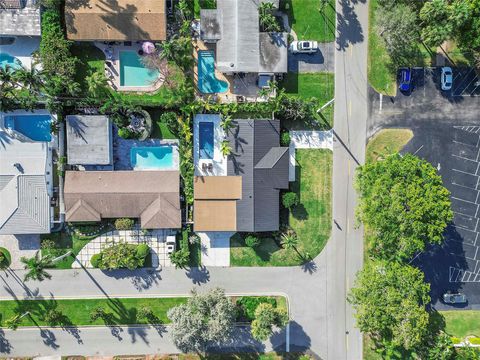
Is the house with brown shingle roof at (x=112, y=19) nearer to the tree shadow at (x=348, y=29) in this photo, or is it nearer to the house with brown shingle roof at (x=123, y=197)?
the house with brown shingle roof at (x=123, y=197)

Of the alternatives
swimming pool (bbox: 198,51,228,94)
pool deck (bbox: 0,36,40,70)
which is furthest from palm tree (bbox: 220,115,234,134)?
pool deck (bbox: 0,36,40,70)

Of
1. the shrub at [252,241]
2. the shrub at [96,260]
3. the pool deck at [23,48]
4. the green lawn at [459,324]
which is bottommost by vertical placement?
the green lawn at [459,324]

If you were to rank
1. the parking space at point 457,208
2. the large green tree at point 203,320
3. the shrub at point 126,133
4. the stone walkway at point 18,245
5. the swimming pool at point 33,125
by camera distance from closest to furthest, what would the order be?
the large green tree at point 203,320
the shrub at point 126,133
the swimming pool at point 33,125
the stone walkway at point 18,245
the parking space at point 457,208

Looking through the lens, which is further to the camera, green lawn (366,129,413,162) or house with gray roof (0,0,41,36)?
green lawn (366,129,413,162)

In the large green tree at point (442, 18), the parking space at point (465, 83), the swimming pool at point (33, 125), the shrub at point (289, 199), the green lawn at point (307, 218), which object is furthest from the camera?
the parking space at point (465, 83)

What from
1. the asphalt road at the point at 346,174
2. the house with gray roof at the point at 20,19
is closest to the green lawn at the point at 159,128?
the house with gray roof at the point at 20,19

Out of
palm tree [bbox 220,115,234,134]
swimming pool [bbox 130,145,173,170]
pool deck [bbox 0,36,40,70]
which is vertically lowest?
swimming pool [bbox 130,145,173,170]

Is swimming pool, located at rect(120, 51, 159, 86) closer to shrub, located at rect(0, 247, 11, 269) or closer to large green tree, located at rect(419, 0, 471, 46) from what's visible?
shrub, located at rect(0, 247, 11, 269)
